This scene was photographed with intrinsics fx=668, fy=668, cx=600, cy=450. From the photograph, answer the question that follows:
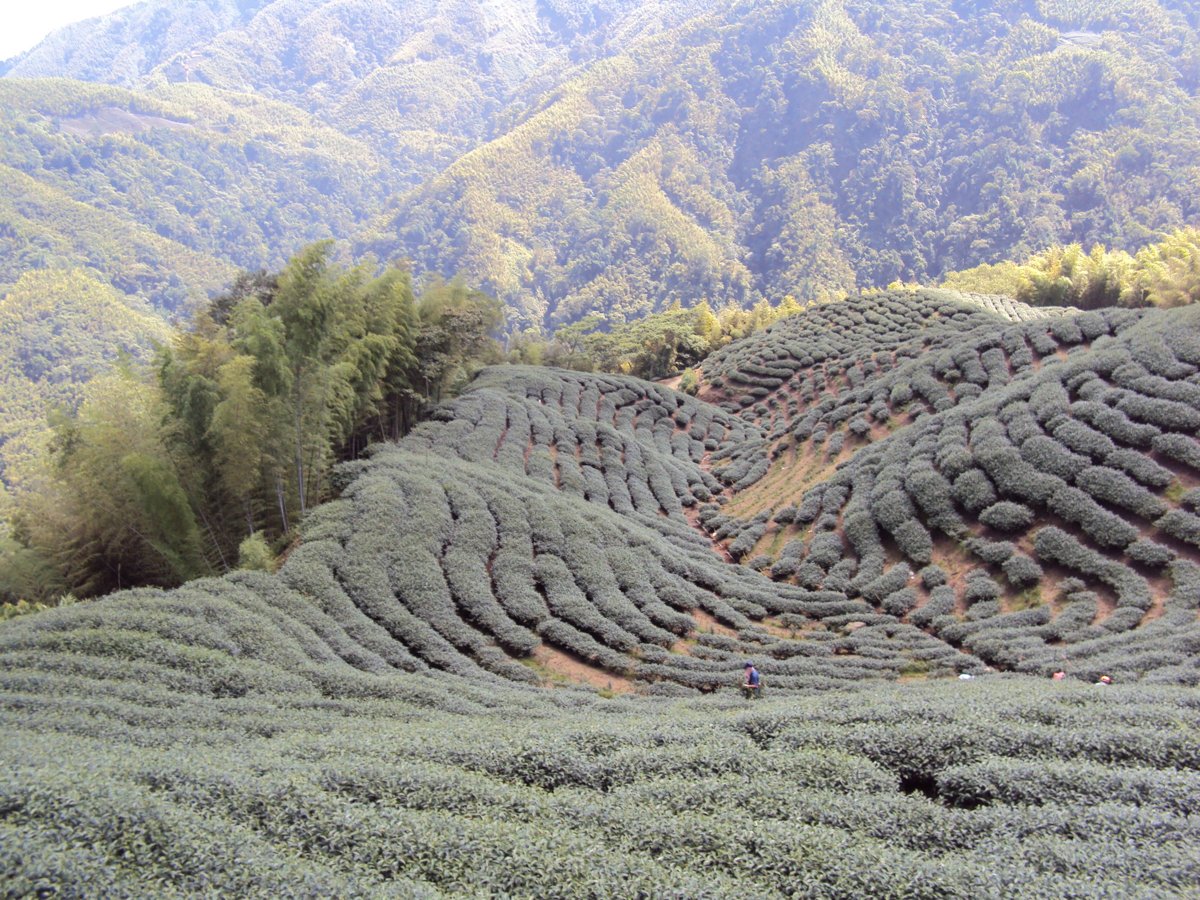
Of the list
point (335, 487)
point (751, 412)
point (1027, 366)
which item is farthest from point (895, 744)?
point (751, 412)

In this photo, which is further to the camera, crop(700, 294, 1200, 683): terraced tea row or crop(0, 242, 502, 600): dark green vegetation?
crop(0, 242, 502, 600): dark green vegetation

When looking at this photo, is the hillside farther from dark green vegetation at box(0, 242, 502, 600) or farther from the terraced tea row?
the terraced tea row

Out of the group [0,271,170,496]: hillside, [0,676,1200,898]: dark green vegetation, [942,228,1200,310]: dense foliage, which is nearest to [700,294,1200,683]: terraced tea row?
[0,676,1200,898]: dark green vegetation

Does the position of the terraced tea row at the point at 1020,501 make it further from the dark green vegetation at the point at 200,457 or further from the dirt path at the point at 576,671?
the dark green vegetation at the point at 200,457

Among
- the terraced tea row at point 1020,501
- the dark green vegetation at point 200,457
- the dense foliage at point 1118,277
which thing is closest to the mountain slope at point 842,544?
the terraced tea row at point 1020,501

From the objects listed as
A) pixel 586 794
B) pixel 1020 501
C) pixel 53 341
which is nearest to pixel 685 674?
pixel 586 794

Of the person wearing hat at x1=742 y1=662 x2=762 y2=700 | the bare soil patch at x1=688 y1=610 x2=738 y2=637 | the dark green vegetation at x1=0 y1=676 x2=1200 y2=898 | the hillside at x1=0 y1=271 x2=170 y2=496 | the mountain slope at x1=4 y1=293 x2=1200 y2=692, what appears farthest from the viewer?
the hillside at x1=0 y1=271 x2=170 y2=496

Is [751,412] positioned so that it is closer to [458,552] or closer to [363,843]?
[458,552]

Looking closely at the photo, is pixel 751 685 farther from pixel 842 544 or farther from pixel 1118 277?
pixel 1118 277

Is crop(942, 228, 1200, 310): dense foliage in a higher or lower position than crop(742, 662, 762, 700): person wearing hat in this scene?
higher
